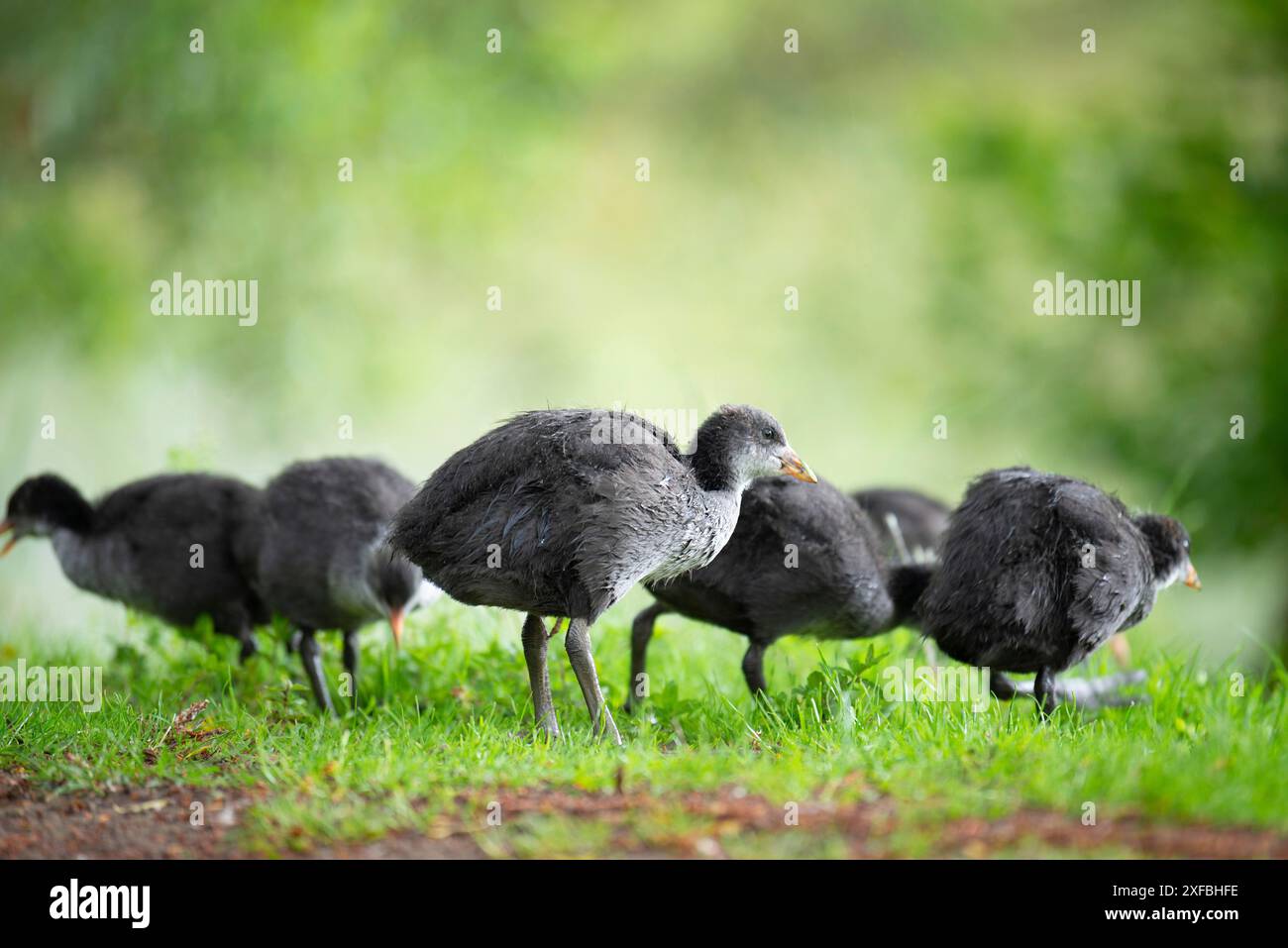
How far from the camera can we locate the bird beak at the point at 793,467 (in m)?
6.02

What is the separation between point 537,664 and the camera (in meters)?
5.98

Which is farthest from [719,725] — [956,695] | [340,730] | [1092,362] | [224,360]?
[224,360]

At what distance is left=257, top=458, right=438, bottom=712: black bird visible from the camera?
7.07 metres

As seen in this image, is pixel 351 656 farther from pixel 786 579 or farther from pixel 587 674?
pixel 786 579

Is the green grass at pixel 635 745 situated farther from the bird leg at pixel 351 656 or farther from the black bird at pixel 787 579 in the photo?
the black bird at pixel 787 579

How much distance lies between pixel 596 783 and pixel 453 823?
0.55 m

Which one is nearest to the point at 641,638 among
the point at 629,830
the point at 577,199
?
the point at 629,830

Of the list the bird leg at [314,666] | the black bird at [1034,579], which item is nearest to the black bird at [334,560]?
the bird leg at [314,666]

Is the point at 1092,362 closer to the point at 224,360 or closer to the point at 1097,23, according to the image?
the point at 1097,23

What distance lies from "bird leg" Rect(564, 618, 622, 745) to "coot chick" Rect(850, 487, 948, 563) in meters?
3.13

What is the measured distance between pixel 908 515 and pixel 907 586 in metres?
2.02

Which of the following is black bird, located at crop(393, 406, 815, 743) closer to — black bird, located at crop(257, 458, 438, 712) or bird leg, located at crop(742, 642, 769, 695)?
bird leg, located at crop(742, 642, 769, 695)

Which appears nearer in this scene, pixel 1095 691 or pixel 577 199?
pixel 1095 691

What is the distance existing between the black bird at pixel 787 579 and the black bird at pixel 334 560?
1.41 meters
